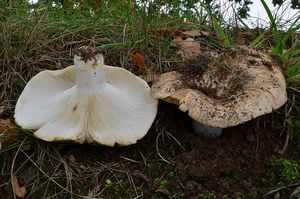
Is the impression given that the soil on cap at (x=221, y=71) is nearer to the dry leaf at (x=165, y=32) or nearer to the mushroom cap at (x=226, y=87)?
the mushroom cap at (x=226, y=87)

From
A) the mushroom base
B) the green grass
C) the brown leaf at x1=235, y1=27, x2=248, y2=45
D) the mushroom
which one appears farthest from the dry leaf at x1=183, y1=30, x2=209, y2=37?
the mushroom base

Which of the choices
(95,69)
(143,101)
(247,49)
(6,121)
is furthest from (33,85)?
(247,49)

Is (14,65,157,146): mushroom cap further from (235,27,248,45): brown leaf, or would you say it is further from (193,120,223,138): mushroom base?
(235,27,248,45): brown leaf

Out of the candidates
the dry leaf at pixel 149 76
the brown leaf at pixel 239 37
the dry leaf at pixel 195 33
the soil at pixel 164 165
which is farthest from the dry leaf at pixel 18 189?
the brown leaf at pixel 239 37

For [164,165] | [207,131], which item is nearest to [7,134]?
[164,165]

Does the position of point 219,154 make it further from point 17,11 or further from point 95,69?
point 17,11

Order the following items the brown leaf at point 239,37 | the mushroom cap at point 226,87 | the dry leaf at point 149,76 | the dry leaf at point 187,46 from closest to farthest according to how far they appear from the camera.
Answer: the mushroom cap at point 226,87, the dry leaf at point 149,76, the dry leaf at point 187,46, the brown leaf at point 239,37

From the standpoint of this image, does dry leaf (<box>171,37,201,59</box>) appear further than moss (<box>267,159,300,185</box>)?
Yes
